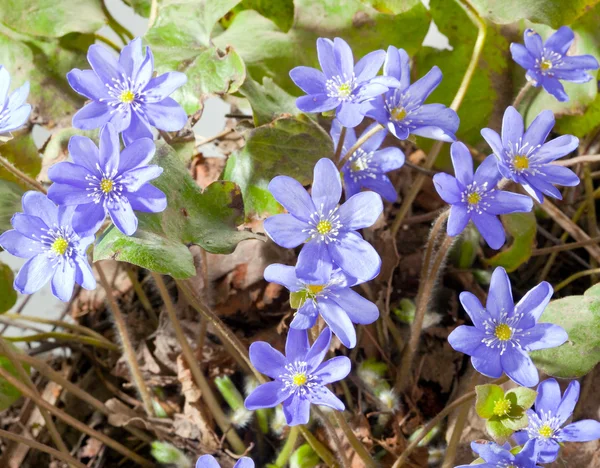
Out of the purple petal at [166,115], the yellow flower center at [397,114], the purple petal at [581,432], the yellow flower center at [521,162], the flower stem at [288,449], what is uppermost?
the purple petal at [166,115]

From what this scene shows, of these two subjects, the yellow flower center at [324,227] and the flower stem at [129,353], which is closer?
the yellow flower center at [324,227]

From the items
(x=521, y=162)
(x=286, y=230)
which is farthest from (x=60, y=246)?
(x=521, y=162)

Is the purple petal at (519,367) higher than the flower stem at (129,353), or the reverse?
the purple petal at (519,367)

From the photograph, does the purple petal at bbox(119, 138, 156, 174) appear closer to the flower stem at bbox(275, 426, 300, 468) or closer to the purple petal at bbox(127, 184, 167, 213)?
the purple petal at bbox(127, 184, 167, 213)

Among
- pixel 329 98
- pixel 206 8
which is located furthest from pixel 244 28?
pixel 329 98

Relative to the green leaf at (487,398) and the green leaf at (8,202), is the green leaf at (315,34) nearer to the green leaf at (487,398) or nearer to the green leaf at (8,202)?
the green leaf at (8,202)

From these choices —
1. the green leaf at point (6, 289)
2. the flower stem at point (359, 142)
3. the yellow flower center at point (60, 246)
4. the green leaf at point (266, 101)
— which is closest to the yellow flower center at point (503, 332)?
the flower stem at point (359, 142)
